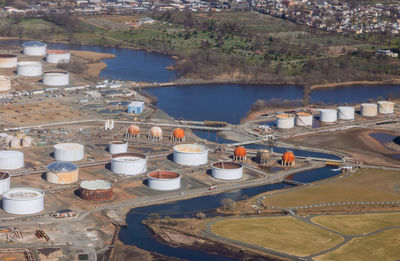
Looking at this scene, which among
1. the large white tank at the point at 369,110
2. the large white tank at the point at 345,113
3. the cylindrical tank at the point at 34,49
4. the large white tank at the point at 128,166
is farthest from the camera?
the cylindrical tank at the point at 34,49

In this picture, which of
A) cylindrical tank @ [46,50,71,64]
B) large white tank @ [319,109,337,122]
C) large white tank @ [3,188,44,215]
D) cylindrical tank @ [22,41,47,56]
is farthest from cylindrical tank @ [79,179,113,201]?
cylindrical tank @ [22,41,47,56]

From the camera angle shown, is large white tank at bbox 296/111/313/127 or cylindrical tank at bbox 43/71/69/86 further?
cylindrical tank at bbox 43/71/69/86

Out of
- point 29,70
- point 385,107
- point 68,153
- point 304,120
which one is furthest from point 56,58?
point 68,153

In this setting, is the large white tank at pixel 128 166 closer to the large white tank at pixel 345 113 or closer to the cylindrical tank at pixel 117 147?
the cylindrical tank at pixel 117 147

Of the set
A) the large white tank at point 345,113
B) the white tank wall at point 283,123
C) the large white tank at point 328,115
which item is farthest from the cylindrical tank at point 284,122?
the large white tank at point 345,113

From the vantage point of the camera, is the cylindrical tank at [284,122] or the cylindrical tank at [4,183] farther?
the cylindrical tank at [284,122]

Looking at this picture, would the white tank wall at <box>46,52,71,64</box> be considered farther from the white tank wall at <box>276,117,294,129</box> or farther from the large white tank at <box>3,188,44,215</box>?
the large white tank at <box>3,188,44,215</box>

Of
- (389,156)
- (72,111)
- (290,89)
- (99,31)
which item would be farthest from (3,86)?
(99,31)

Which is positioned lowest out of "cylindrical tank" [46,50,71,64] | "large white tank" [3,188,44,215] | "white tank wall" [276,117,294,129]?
"large white tank" [3,188,44,215]
